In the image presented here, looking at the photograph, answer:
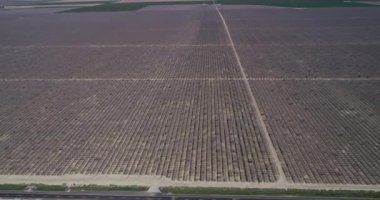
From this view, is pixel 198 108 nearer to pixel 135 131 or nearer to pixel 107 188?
pixel 135 131

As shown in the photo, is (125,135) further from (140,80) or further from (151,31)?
(151,31)

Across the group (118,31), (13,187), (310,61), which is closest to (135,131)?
(13,187)

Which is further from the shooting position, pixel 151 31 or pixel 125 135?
pixel 151 31

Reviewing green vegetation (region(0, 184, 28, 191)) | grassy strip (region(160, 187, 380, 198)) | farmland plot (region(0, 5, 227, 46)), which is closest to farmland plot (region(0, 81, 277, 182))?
grassy strip (region(160, 187, 380, 198))

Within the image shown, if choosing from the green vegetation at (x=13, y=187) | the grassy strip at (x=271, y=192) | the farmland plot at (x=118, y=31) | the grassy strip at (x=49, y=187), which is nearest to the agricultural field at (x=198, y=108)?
the grassy strip at (x=271, y=192)

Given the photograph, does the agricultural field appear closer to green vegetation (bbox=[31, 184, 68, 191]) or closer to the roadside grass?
the roadside grass

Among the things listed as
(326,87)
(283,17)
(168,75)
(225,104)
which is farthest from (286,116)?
(283,17)
